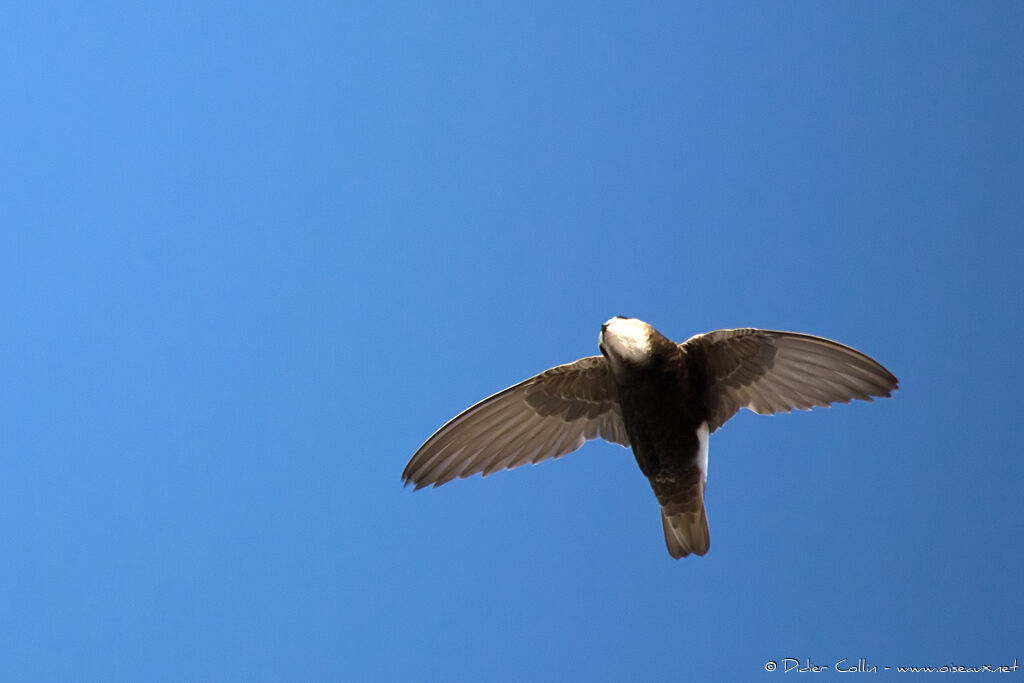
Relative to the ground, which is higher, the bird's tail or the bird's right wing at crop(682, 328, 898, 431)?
the bird's right wing at crop(682, 328, 898, 431)

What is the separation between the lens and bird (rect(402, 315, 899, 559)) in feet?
5.97

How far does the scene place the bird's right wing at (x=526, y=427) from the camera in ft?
6.55

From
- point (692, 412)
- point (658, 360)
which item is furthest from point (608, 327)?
A: point (692, 412)

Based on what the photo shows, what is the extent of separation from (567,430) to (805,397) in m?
0.45

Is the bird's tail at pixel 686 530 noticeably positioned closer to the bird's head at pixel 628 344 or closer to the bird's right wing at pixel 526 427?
the bird's right wing at pixel 526 427

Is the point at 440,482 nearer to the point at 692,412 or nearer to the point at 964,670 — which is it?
the point at 692,412

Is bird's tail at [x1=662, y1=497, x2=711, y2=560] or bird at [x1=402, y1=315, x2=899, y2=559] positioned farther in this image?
bird's tail at [x1=662, y1=497, x2=711, y2=560]

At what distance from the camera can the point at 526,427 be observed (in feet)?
6.71

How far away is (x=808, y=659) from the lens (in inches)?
77.9

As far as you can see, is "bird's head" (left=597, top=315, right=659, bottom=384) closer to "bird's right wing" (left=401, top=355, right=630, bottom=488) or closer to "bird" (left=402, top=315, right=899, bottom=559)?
"bird" (left=402, top=315, right=899, bottom=559)

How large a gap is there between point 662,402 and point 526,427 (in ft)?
1.07

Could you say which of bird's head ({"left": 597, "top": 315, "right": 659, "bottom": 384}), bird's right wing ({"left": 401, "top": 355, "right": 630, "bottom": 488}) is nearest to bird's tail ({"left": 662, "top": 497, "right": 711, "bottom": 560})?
bird's right wing ({"left": 401, "top": 355, "right": 630, "bottom": 488})

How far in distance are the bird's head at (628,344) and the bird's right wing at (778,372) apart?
0.43ft

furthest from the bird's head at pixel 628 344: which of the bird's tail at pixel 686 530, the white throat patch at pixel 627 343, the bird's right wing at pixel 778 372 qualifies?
the bird's tail at pixel 686 530
